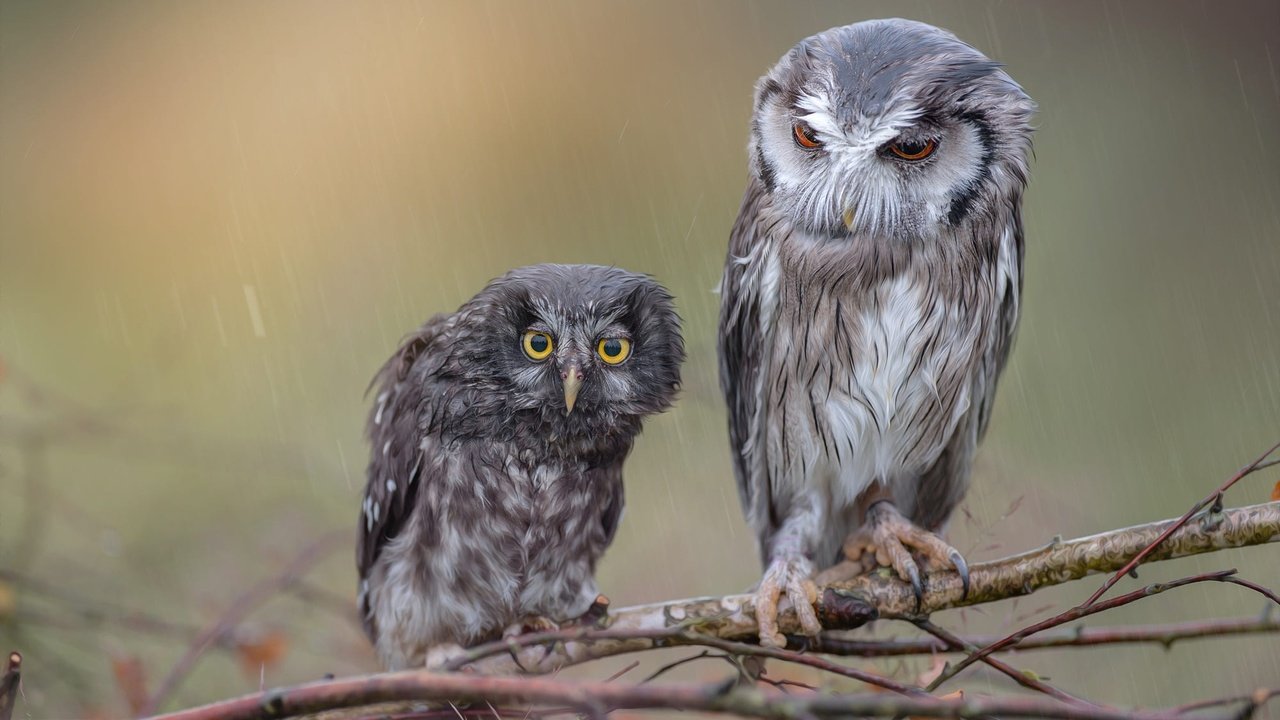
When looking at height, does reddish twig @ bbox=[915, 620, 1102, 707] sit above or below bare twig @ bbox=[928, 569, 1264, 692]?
below

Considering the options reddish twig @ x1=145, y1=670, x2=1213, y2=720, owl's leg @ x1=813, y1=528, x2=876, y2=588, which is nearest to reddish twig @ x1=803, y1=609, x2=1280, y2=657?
owl's leg @ x1=813, y1=528, x2=876, y2=588

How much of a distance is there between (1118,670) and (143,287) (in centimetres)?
412

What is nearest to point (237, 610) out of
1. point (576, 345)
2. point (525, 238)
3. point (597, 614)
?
point (597, 614)

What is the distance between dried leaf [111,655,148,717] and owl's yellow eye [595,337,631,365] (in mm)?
1115

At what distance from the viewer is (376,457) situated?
99.6 inches

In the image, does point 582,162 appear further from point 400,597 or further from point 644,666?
point 400,597

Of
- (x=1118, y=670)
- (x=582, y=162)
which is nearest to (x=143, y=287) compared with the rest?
(x=582, y=162)

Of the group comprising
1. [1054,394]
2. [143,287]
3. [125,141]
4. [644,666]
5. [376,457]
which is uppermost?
[125,141]

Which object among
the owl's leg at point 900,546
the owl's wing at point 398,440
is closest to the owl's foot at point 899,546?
the owl's leg at point 900,546

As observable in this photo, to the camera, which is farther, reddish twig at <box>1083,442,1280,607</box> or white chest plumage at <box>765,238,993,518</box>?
white chest plumage at <box>765,238,993,518</box>

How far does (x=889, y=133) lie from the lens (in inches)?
80.0

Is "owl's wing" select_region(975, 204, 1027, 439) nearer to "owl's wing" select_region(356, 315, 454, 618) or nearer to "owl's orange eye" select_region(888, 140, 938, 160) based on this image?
"owl's orange eye" select_region(888, 140, 938, 160)

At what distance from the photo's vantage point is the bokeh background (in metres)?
3.81

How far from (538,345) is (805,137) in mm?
652
